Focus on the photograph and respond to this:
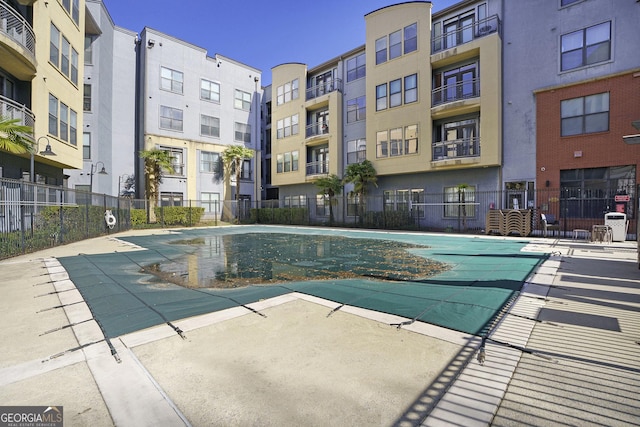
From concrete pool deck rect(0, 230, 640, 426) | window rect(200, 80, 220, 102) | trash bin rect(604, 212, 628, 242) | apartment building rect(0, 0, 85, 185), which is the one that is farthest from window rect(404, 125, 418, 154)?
window rect(200, 80, 220, 102)

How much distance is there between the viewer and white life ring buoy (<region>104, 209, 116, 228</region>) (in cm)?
1717

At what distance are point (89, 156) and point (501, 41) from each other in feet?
89.4

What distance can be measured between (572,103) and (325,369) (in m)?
19.2

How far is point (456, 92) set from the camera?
19.1m

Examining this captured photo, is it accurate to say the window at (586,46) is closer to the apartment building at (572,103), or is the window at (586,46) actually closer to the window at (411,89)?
the apartment building at (572,103)

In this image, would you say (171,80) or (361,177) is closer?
(361,177)

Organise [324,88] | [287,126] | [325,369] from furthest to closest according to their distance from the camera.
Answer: [287,126] < [324,88] < [325,369]

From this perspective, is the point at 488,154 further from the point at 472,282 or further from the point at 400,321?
the point at 400,321

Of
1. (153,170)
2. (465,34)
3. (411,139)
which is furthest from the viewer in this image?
(153,170)

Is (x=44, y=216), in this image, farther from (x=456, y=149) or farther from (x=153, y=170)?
(x=456, y=149)

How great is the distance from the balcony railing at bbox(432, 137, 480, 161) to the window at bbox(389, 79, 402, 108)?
13.1 feet

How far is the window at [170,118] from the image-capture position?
26859 millimetres

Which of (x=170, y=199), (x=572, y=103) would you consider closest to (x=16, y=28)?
(x=170, y=199)

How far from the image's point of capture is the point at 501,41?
17.5 meters
